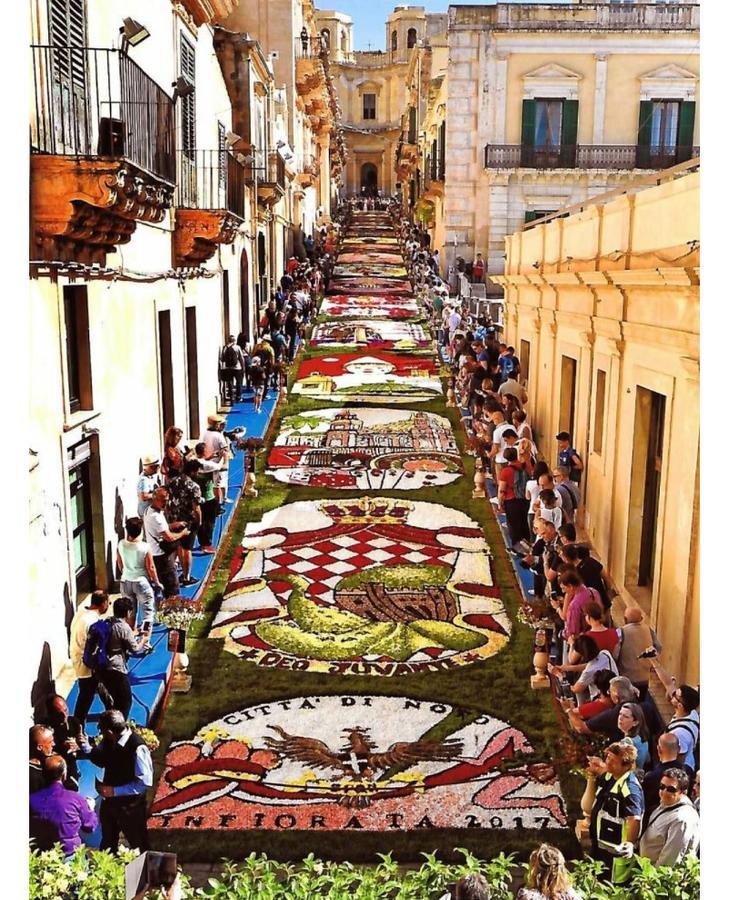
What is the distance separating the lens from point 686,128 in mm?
36844

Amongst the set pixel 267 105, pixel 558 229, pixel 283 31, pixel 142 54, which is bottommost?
pixel 558 229

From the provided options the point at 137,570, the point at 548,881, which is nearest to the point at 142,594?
the point at 137,570

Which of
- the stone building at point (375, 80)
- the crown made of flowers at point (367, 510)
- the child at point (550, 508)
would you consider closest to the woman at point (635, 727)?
the child at point (550, 508)

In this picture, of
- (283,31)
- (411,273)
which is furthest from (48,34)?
(411,273)

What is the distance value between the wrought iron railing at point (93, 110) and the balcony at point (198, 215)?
2.60m

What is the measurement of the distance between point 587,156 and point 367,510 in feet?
85.6

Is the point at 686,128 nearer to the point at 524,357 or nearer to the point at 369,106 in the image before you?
the point at 524,357

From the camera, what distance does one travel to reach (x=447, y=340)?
29219 mm

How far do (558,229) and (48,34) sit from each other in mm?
9749

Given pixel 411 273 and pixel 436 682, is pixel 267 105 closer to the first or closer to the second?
pixel 411 273

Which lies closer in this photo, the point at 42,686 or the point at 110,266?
the point at 42,686

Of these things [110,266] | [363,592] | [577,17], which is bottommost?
[363,592]

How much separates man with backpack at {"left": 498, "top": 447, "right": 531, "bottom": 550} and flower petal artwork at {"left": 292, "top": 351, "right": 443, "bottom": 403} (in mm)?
10051

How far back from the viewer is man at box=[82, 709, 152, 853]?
665 cm
